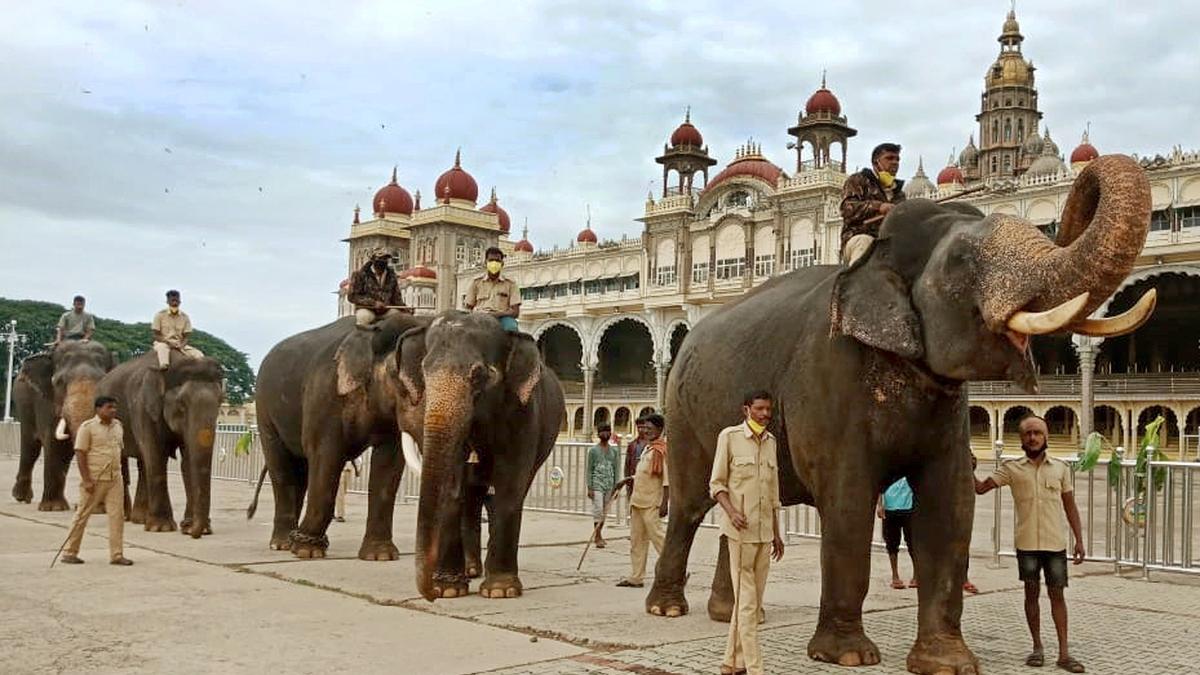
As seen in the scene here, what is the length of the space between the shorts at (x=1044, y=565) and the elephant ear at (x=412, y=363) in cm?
362

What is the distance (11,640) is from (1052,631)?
17.3 feet

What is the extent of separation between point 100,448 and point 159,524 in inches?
107

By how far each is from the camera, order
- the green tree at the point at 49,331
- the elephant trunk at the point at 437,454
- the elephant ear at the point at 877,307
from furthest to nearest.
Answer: the green tree at the point at 49,331 < the elephant trunk at the point at 437,454 < the elephant ear at the point at 877,307

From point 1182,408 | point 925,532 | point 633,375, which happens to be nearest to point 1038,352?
point 1182,408

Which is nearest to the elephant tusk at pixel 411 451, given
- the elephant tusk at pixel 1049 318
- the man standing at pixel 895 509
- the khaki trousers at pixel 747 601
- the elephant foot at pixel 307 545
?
the elephant foot at pixel 307 545

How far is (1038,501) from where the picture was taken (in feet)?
17.3

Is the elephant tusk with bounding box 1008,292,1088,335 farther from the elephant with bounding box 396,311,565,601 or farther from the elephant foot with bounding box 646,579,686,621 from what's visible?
the elephant with bounding box 396,311,565,601

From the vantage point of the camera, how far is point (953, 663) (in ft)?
15.4

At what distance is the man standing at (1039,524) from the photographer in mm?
5137

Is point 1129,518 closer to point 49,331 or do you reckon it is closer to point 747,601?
point 747,601

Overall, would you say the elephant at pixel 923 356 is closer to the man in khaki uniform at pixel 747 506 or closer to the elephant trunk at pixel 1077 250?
the elephant trunk at pixel 1077 250

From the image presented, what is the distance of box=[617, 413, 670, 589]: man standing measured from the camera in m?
7.60

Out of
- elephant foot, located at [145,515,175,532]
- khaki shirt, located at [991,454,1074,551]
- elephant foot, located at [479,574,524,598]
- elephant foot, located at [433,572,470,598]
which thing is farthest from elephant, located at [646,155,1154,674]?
elephant foot, located at [145,515,175,532]

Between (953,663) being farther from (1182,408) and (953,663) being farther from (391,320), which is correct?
(1182,408)
